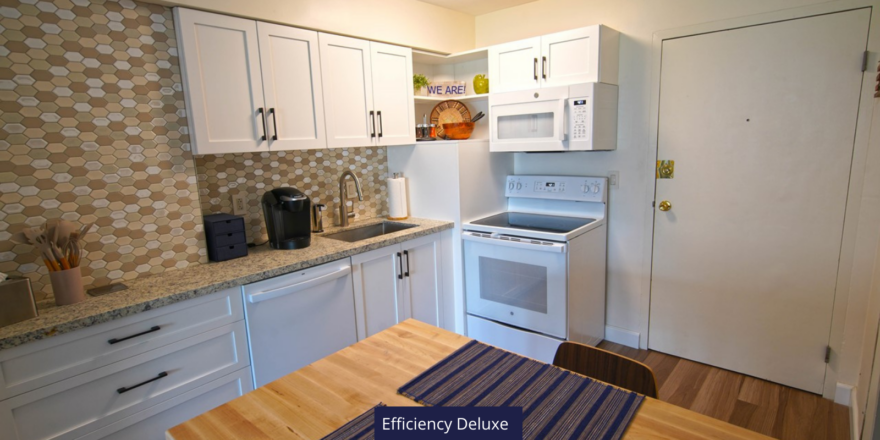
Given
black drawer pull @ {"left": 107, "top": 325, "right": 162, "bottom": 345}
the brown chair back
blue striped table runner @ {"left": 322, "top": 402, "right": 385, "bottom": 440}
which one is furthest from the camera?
black drawer pull @ {"left": 107, "top": 325, "right": 162, "bottom": 345}

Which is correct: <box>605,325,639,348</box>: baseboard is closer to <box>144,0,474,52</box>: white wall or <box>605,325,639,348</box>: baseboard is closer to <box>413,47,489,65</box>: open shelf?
<box>413,47,489,65</box>: open shelf

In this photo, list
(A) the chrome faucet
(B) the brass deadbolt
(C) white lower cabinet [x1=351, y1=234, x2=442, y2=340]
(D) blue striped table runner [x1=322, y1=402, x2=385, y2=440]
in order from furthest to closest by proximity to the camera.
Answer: (A) the chrome faucet → (B) the brass deadbolt → (C) white lower cabinet [x1=351, y1=234, x2=442, y2=340] → (D) blue striped table runner [x1=322, y1=402, x2=385, y2=440]

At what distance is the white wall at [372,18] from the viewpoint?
6.99ft

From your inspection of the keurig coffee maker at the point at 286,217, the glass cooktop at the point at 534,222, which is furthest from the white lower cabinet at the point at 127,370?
the glass cooktop at the point at 534,222

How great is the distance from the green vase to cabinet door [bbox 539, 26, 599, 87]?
55 cm

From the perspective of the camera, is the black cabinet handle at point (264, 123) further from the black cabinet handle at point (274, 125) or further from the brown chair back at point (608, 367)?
the brown chair back at point (608, 367)

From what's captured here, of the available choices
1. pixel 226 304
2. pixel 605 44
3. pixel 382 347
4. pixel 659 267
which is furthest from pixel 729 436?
pixel 605 44

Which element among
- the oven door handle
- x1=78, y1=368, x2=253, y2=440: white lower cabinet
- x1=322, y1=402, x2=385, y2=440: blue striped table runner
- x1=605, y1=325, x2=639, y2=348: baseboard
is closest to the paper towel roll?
the oven door handle

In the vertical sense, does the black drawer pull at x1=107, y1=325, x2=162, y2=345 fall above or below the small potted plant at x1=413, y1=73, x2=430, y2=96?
below

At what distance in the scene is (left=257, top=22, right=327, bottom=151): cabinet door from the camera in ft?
7.36

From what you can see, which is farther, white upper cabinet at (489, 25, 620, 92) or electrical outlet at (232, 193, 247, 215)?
white upper cabinet at (489, 25, 620, 92)

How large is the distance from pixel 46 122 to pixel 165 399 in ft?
3.93

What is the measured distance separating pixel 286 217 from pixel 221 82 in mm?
733

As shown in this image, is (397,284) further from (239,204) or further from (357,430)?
(357,430)
